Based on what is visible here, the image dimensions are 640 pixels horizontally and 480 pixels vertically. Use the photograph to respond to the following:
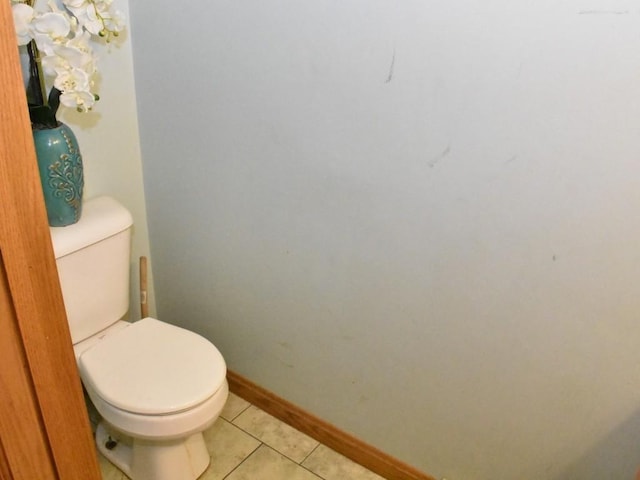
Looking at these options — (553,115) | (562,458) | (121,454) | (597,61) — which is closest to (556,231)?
(553,115)

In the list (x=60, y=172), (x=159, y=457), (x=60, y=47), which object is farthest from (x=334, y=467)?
(x=60, y=47)

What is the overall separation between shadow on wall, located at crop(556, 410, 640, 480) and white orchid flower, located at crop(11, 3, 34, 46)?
5.44 ft

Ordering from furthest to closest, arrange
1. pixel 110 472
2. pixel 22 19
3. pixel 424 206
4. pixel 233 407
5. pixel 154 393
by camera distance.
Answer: pixel 233 407, pixel 110 472, pixel 154 393, pixel 424 206, pixel 22 19

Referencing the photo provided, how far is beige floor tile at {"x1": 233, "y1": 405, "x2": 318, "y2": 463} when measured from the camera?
176cm

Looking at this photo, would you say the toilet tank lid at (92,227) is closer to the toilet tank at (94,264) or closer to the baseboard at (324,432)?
the toilet tank at (94,264)

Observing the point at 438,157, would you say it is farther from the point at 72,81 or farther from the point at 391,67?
the point at 72,81

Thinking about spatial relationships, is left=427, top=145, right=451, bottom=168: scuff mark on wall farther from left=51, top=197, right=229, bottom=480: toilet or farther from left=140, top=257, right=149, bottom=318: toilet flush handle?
left=140, top=257, right=149, bottom=318: toilet flush handle

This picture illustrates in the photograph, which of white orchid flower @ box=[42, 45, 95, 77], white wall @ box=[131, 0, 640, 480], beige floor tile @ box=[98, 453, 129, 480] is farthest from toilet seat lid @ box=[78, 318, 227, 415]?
white orchid flower @ box=[42, 45, 95, 77]

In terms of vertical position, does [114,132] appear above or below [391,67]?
below

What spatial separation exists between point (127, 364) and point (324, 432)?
0.69 metres

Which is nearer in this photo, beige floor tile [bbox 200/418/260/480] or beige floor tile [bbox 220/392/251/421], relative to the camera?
beige floor tile [bbox 200/418/260/480]

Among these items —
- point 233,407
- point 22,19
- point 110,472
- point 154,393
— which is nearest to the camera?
point 22,19

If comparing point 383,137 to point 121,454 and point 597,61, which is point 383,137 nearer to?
point 597,61

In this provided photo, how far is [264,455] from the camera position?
1745 mm
